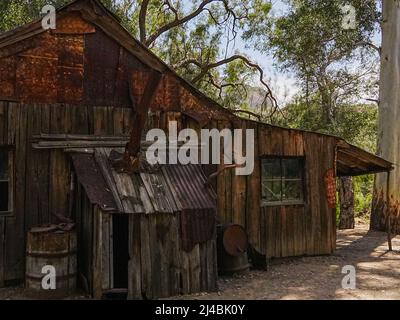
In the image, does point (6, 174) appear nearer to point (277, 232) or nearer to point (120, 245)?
point (120, 245)

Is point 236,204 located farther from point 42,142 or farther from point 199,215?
point 42,142

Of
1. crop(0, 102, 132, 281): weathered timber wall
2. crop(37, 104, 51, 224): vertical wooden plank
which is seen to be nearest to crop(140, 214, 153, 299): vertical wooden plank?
crop(0, 102, 132, 281): weathered timber wall

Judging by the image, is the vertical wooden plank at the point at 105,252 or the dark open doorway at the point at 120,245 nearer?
the vertical wooden plank at the point at 105,252

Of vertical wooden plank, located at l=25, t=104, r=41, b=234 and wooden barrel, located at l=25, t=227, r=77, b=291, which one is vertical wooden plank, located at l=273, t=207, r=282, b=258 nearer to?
wooden barrel, located at l=25, t=227, r=77, b=291

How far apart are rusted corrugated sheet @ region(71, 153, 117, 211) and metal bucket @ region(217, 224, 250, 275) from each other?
2.45 meters

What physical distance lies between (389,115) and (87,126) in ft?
38.2

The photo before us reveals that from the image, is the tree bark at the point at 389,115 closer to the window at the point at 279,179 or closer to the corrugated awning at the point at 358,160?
the corrugated awning at the point at 358,160

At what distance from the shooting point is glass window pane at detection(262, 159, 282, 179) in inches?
407

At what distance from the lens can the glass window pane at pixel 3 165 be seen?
7.75 metres

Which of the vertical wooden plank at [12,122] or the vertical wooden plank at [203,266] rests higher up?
the vertical wooden plank at [12,122]

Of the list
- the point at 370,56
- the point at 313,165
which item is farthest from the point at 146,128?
the point at 370,56

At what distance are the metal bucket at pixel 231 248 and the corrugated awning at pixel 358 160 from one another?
407cm

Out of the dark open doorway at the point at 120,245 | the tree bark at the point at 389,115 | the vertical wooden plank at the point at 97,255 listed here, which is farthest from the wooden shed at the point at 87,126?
the tree bark at the point at 389,115

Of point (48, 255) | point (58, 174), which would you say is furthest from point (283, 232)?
point (48, 255)
